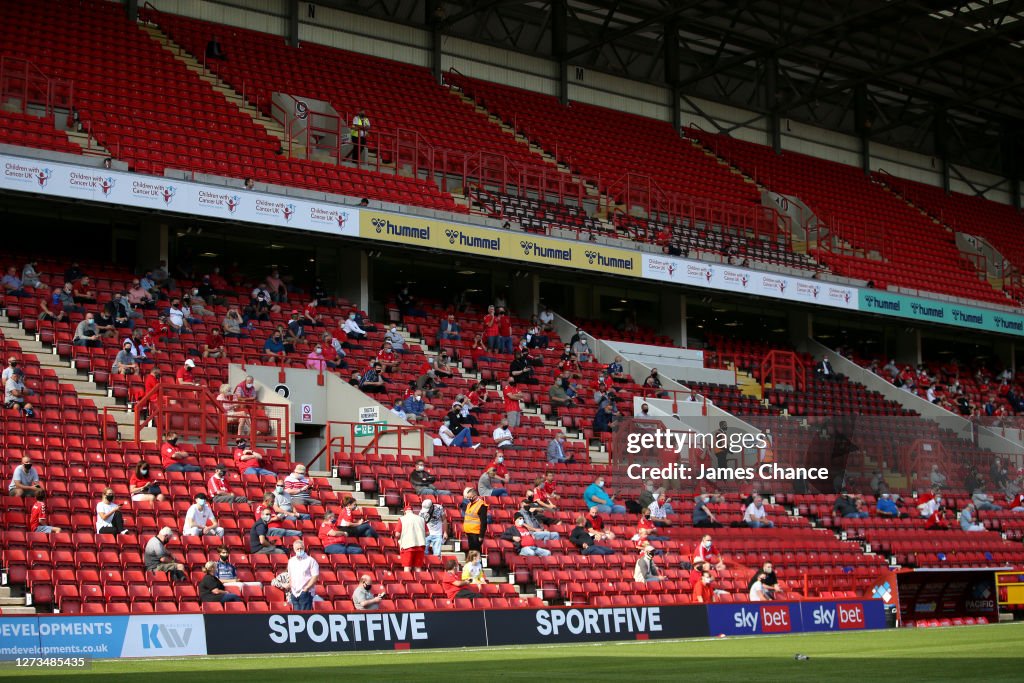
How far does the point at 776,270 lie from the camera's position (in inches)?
1463

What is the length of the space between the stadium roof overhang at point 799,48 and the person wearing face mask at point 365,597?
21798mm

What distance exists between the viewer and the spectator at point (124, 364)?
23125mm

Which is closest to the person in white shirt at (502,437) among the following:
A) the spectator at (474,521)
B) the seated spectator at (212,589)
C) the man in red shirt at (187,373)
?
the spectator at (474,521)

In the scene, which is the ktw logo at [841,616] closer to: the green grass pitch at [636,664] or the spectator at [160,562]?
the green grass pitch at [636,664]

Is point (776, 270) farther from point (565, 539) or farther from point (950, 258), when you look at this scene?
point (565, 539)

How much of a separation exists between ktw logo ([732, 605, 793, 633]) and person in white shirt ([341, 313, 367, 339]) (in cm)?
1130

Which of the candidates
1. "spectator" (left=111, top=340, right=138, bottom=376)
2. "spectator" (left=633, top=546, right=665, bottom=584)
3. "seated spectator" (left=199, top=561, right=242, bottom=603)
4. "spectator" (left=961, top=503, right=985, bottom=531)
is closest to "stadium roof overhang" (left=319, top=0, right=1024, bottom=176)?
"spectator" (left=961, top=503, right=985, bottom=531)

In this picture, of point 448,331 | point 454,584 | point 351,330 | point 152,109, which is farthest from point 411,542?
point 152,109

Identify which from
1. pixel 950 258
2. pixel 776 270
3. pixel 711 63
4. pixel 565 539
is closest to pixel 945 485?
pixel 776 270

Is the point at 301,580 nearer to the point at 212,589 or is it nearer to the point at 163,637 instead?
the point at 212,589

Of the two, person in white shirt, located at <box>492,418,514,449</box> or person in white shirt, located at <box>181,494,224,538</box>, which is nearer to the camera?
person in white shirt, located at <box>181,494,224,538</box>

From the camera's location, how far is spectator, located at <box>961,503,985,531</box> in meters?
30.1

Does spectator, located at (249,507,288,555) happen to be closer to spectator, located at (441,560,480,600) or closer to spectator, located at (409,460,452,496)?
spectator, located at (441,560,480,600)

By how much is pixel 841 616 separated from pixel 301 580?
919 cm
